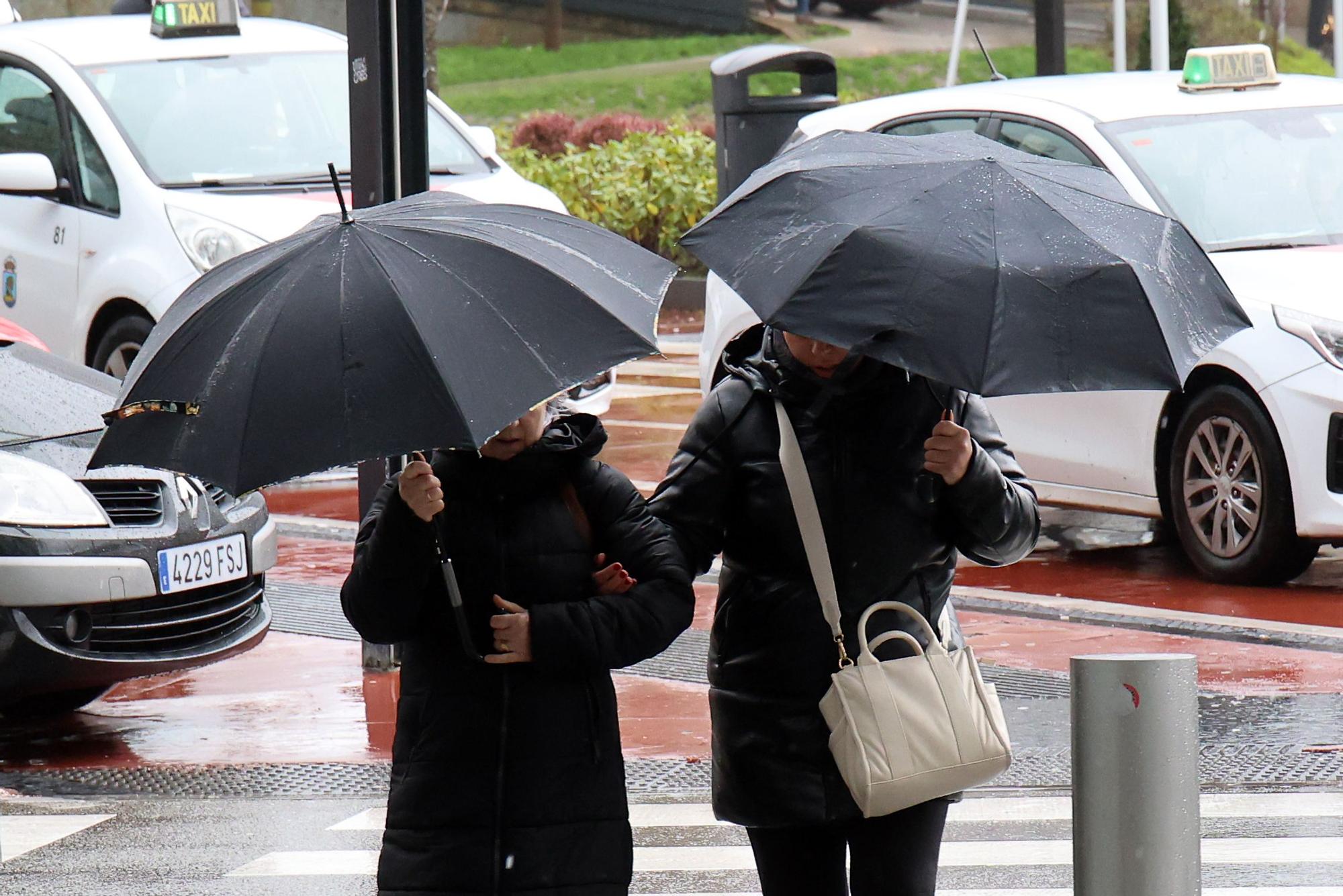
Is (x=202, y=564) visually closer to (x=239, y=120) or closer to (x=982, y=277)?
(x=982, y=277)

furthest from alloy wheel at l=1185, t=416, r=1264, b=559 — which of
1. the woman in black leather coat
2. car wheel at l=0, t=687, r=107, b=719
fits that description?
the woman in black leather coat

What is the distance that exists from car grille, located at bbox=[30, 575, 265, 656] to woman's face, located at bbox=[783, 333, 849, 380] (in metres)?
3.50

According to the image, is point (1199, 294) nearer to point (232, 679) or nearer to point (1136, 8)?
point (232, 679)

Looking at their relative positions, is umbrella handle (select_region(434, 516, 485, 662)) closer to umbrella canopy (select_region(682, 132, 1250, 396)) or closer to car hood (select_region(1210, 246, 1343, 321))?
umbrella canopy (select_region(682, 132, 1250, 396))

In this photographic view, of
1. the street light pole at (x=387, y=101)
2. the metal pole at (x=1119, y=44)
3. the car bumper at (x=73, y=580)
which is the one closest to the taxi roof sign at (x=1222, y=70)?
the street light pole at (x=387, y=101)

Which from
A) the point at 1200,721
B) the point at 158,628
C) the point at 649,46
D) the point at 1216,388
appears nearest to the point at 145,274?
the point at 158,628

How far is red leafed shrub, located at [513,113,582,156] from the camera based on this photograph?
80.5ft

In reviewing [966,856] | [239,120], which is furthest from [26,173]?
[966,856]

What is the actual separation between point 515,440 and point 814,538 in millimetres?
501

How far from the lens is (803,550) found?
3553 mm

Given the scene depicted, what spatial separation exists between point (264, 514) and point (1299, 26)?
3475 cm

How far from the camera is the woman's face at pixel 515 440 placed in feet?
11.3

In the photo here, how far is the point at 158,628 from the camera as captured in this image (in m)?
6.67

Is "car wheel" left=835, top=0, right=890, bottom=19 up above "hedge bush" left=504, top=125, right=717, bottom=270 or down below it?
above
